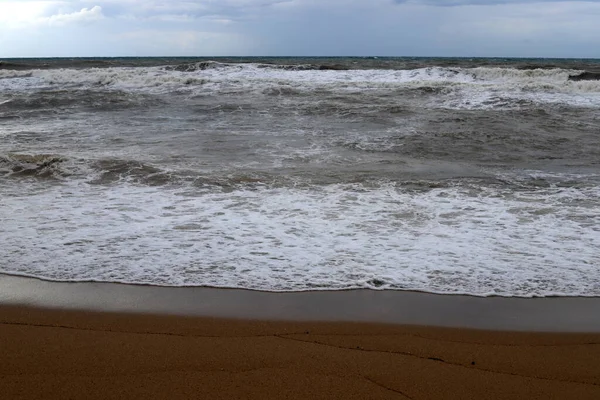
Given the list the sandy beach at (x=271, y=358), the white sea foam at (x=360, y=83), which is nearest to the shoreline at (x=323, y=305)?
the sandy beach at (x=271, y=358)

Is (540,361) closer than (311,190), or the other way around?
(540,361)

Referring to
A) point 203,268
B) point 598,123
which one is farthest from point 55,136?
point 598,123

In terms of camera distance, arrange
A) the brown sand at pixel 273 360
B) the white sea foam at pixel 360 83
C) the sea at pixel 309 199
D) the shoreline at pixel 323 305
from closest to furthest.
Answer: the brown sand at pixel 273 360, the shoreline at pixel 323 305, the sea at pixel 309 199, the white sea foam at pixel 360 83

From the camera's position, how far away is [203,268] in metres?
4.14

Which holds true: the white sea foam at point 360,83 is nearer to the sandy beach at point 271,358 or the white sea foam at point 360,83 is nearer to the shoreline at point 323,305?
the shoreline at point 323,305

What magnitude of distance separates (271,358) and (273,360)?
0.02 metres

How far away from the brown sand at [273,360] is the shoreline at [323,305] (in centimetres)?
9

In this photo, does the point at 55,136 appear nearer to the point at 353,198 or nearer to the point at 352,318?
the point at 353,198

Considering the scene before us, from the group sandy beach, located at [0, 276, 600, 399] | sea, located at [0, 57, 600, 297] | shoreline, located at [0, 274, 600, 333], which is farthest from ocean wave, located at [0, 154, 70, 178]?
sandy beach, located at [0, 276, 600, 399]

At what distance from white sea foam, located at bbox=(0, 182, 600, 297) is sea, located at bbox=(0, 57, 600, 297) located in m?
0.02

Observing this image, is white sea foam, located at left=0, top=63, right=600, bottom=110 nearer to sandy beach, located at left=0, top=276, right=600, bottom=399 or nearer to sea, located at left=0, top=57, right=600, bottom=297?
sea, located at left=0, top=57, right=600, bottom=297

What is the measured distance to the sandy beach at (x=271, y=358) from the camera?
262 centimetres

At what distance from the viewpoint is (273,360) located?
2896 mm

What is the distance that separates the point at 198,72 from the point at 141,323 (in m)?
26.2
